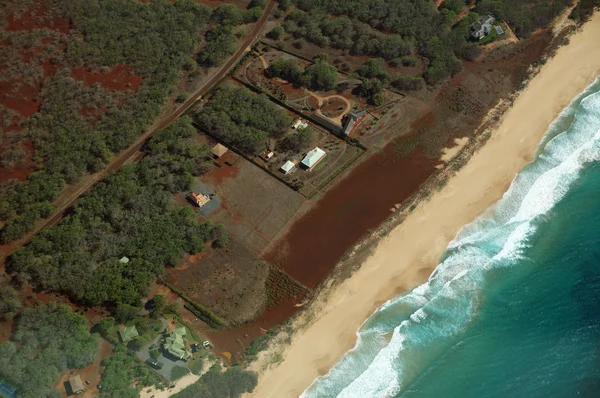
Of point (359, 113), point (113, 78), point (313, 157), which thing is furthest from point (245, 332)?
point (113, 78)

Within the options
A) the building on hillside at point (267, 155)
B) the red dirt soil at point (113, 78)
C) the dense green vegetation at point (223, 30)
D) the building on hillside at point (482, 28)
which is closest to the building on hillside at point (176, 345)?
the building on hillside at point (267, 155)

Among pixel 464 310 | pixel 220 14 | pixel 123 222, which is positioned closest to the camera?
pixel 464 310

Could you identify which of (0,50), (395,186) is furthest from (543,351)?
(0,50)

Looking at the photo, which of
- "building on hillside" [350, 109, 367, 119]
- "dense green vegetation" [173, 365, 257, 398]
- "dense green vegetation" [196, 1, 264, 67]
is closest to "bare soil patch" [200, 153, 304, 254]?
"building on hillside" [350, 109, 367, 119]

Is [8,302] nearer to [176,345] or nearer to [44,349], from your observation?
[44,349]

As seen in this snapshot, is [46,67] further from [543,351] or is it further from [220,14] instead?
[543,351]
